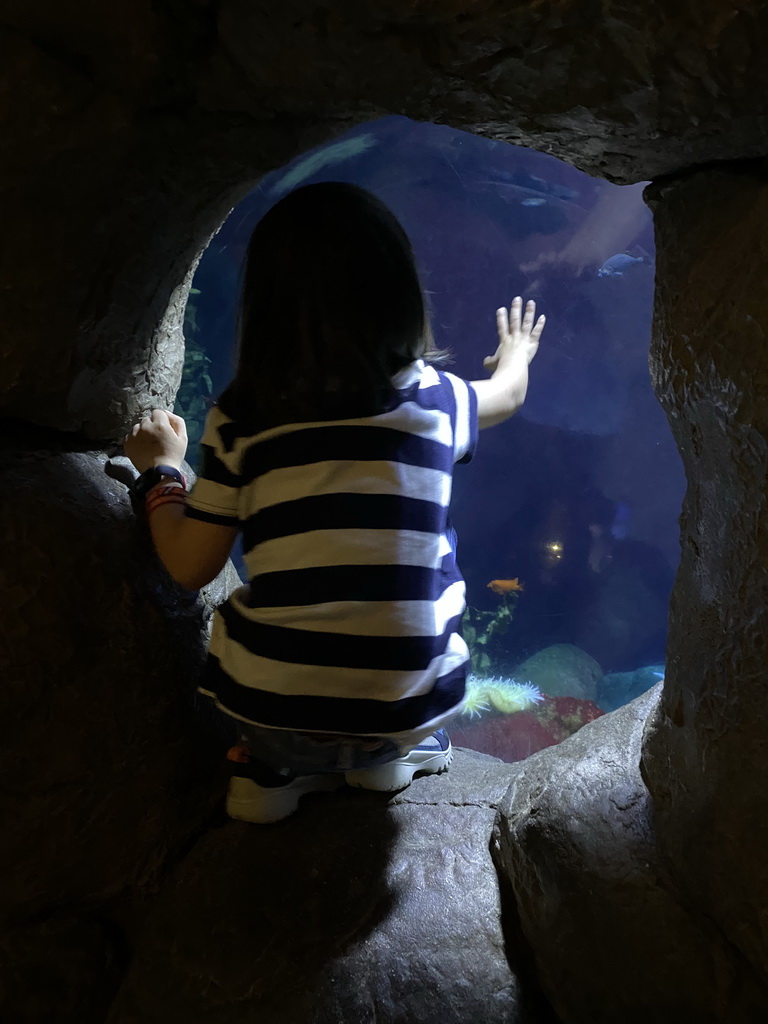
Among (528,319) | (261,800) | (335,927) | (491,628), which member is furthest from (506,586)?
(335,927)

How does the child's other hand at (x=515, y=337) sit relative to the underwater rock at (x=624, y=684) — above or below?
above

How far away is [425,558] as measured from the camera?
3.59ft

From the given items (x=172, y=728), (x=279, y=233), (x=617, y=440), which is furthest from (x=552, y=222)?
(x=172, y=728)

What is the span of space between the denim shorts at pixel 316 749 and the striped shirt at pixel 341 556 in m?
0.05

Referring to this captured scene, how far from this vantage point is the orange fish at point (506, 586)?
432cm

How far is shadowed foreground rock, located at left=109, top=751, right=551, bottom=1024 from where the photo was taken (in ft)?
3.46

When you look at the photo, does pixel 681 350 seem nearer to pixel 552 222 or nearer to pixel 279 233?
pixel 279 233

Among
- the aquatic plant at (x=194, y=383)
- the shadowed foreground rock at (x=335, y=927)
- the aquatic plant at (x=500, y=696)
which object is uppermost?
the shadowed foreground rock at (x=335, y=927)

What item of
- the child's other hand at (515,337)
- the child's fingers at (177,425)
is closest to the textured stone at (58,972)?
the child's fingers at (177,425)

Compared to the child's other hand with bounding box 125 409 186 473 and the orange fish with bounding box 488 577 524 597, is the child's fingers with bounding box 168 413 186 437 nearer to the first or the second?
the child's other hand with bounding box 125 409 186 473

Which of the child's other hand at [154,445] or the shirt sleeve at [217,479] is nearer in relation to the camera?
the shirt sleeve at [217,479]

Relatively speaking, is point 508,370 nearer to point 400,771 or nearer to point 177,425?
point 177,425

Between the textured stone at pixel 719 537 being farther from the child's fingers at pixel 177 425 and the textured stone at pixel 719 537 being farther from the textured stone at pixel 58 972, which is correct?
the textured stone at pixel 58 972

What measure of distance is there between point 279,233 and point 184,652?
→ 862mm
